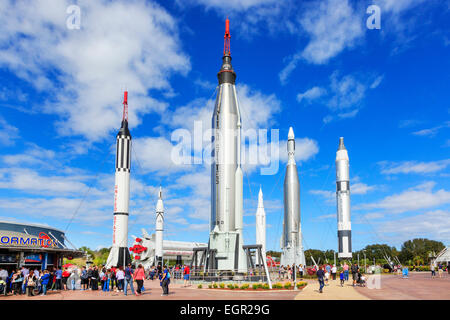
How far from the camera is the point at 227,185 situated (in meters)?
30.7

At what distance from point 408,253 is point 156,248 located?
56.3m

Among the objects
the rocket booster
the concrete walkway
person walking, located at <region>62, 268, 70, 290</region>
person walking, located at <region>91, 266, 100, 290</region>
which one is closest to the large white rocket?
the rocket booster

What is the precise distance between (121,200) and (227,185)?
1709 cm

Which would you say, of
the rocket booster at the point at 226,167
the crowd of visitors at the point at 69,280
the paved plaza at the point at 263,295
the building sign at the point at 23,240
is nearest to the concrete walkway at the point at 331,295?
the paved plaza at the point at 263,295

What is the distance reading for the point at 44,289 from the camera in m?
18.6

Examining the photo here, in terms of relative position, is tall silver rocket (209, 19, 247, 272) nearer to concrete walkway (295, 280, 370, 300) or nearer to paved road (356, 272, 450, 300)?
concrete walkway (295, 280, 370, 300)

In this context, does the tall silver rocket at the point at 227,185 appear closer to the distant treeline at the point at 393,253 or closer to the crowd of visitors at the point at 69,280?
the crowd of visitors at the point at 69,280

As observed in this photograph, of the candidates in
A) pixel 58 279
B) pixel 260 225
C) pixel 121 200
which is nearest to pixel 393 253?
pixel 260 225

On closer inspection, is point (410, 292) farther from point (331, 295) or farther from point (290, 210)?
point (290, 210)

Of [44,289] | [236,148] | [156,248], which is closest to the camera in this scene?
[44,289]

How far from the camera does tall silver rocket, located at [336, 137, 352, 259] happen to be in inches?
1863

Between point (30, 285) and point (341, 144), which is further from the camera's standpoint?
point (341, 144)
